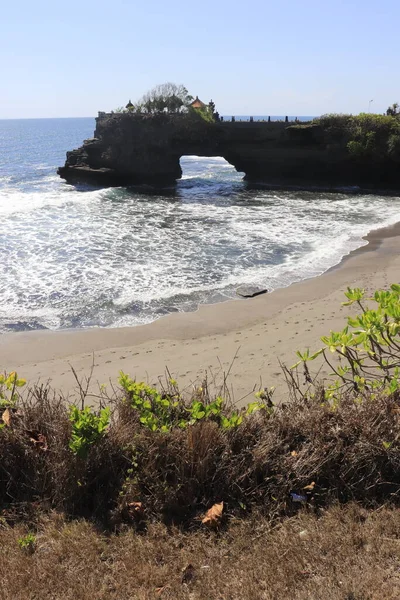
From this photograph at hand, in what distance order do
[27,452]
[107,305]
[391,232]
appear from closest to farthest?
[27,452] < [107,305] < [391,232]

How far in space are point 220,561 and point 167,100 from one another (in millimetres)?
42609

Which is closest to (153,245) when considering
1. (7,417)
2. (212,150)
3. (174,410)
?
(174,410)

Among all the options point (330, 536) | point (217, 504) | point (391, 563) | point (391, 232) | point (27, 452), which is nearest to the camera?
point (391, 563)

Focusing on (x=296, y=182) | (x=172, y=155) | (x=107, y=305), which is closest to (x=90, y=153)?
(x=172, y=155)

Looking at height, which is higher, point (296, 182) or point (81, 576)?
point (296, 182)

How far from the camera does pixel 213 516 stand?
3.95 m

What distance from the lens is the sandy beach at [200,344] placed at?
9602mm

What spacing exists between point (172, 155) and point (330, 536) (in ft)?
A: 131

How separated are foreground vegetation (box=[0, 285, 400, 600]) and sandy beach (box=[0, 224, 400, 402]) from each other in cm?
372

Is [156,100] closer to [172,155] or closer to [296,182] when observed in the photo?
[172,155]

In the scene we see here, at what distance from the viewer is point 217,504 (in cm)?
408

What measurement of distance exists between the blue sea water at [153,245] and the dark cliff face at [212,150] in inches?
137

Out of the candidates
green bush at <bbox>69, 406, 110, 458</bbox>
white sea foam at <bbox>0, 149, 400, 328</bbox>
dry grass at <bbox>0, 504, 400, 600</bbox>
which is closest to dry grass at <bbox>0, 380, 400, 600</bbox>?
dry grass at <bbox>0, 504, 400, 600</bbox>

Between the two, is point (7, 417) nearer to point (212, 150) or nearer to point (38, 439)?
point (38, 439)
